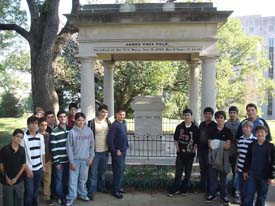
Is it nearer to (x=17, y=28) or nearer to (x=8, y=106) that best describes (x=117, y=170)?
(x=17, y=28)

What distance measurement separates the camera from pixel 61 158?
7.09 meters

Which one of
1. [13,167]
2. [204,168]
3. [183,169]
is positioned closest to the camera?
[13,167]

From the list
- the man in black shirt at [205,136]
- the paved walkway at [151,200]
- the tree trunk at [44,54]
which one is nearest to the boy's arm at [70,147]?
the paved walkway at [151,200]

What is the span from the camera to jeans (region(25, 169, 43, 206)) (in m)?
6.39

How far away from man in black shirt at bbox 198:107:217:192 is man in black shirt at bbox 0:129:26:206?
11.5 ft

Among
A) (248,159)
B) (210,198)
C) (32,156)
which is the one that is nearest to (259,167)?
(248,159)

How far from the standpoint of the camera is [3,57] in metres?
29.9

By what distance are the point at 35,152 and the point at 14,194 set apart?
812 mm

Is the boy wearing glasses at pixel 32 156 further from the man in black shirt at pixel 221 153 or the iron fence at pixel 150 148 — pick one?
the iron fence at pixel 150 148

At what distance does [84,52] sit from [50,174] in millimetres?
3824

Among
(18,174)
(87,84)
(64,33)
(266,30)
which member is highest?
(266,30)

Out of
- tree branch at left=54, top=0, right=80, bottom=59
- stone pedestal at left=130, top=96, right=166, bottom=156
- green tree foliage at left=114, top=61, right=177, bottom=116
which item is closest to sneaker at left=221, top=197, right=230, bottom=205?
stone pedestal at left=130, top=96, right=166, bottom=156

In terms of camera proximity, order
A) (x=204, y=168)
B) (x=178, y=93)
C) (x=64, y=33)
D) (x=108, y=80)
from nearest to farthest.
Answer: (x=204, y=168)
(x=108, y=80)
(x=64, y=33)
(x=178, y=93)

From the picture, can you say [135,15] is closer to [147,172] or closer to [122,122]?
[122,122]
